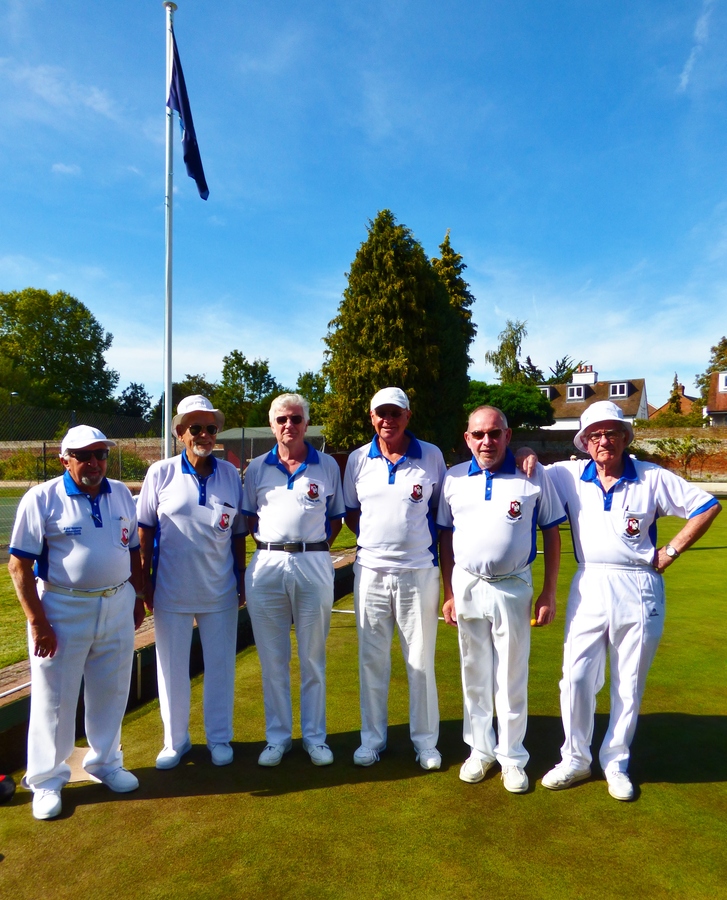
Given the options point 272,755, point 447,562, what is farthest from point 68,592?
point 447,562

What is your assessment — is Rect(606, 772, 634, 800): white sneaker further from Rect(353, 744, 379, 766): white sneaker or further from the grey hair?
the grey hair

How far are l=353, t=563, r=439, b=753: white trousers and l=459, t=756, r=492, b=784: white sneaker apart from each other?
0.22 meters

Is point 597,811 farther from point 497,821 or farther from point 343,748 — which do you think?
point 343,748

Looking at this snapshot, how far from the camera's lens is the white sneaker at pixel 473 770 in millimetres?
3055

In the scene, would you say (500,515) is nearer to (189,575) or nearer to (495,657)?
(495,657)

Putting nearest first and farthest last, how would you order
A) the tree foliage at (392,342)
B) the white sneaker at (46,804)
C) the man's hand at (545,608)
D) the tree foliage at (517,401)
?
the white sneaker at (46,804)
the man's hand at (545,608)
the tree foliage at (392,342)
the tree foliage at (517,401)

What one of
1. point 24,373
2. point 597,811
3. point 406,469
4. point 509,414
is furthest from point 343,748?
point 24,373

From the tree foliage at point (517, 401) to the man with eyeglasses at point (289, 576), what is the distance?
3389cm

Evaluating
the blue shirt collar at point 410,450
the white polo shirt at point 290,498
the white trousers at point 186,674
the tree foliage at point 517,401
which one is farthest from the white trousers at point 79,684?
the tree foliage at point 517,401

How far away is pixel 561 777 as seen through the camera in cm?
299

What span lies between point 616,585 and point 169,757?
2330 millimetres

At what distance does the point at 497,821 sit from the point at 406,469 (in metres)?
1.63

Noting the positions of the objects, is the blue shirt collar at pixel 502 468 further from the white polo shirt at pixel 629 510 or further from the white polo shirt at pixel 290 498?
the white polo shirt at pixel 290 498

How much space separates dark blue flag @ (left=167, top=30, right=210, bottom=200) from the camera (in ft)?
29.4
